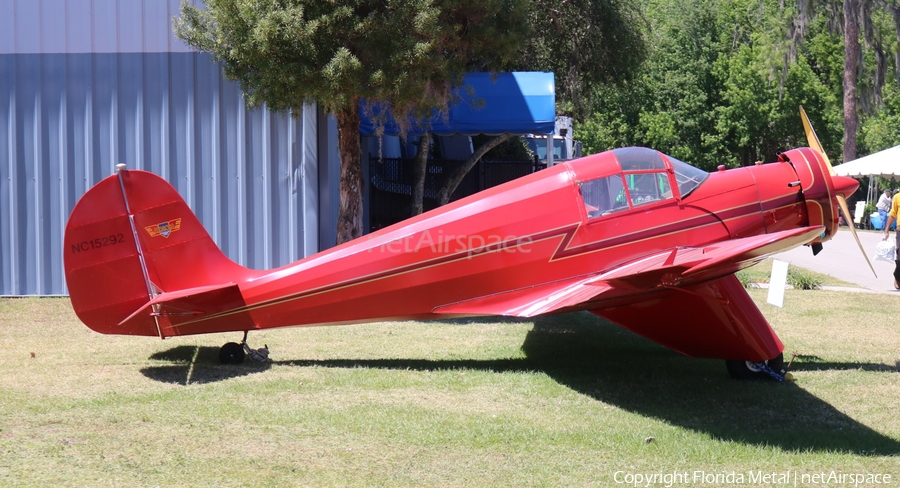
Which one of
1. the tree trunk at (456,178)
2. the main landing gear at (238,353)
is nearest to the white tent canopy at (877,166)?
the tree trunk at (456,178)

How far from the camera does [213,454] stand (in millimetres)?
5672

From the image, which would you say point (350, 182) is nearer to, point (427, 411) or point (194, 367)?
point (194, 367)

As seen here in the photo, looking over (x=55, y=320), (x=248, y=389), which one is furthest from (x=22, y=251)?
(x=248, y=389)

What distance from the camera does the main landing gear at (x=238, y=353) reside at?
827 centimetres

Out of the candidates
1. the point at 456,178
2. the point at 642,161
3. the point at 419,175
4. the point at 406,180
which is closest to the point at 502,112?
the point at 419,175

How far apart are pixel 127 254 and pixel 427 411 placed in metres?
3.27

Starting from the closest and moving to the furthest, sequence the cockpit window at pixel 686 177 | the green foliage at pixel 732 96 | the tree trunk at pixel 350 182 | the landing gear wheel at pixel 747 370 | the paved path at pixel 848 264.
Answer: the cockpit window at pixel 686 177
the landing gear wheel at pixel 747 370
the tree trunk at pixel 350 182
the paved path at pixel 848 264
the green foliage at pixel 732 96

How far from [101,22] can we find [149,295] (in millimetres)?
7010

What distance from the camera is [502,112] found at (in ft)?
45.8

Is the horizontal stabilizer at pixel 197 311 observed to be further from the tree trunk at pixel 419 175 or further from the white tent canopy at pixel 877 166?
the white tent canopy at pixel 877 166

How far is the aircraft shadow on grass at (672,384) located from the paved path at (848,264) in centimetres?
746

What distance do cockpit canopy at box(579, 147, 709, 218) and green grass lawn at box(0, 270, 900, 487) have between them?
67.7 inches

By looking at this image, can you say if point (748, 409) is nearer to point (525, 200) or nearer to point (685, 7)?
point (525, 200)

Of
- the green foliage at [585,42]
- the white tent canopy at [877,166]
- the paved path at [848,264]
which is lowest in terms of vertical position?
the paved path at [848,264]
